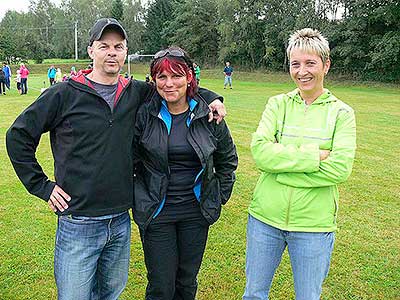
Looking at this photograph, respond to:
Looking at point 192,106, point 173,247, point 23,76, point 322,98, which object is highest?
→ point 322,98

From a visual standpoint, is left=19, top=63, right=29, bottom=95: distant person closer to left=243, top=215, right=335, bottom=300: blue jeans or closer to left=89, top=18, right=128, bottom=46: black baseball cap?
left=89, top=18, right=128, bottom=46: black baseball cap

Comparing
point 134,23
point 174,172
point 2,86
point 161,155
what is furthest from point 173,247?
point 134,23

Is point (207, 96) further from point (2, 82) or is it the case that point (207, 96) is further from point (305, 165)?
point (2, 82)

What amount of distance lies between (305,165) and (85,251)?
4.77 feet

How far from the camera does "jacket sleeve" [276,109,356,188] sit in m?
2.47

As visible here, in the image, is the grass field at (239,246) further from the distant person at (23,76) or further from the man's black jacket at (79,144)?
the distant person at (23,76)

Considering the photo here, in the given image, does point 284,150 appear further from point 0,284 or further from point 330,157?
point 0,284

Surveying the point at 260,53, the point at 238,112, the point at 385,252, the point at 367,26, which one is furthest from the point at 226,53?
the point at 385,252

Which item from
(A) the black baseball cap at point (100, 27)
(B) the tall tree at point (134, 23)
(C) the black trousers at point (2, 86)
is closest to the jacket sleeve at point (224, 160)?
(A) the black baseball cap at point (100, 27)

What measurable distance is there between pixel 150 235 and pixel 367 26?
125 feet

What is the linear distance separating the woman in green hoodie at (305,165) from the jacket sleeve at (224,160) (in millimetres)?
341

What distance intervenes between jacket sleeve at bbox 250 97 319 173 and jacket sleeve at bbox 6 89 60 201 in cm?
129

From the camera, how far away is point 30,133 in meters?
2.44

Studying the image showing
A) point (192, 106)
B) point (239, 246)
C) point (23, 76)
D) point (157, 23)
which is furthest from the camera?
point (157, 23)
